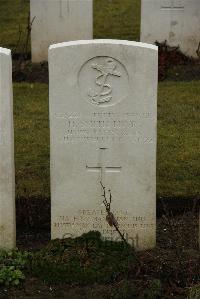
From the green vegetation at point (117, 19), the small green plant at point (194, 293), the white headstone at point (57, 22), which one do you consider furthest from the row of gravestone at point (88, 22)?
the small green plant at point (194, 293)

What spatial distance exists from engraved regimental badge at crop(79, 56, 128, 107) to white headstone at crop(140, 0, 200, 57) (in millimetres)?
6231

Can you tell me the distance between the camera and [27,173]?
→ 24.5 ft

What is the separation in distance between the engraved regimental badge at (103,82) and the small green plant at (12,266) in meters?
1.26

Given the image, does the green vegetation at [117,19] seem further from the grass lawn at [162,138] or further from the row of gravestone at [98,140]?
the row of gravestone at [98,140]

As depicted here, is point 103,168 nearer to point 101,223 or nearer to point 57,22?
point 101,223

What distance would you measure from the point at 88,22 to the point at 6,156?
6443mm

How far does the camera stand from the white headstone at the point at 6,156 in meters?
Result: 5.68

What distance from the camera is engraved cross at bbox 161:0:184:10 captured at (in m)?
11.9

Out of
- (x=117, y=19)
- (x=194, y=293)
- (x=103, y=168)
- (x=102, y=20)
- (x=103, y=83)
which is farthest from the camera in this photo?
(x=117, y=19)

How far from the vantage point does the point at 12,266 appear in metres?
5.64

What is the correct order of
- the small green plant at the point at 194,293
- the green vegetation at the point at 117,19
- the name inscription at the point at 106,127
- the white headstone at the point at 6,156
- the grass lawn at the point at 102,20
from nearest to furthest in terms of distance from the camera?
the small green plant at the point at 194,293, the white headstone at the point at 6,156, the name inscription at the point at 106,127, the grass lawn at the point at 102,20, the green vegetation at the point at 117,19

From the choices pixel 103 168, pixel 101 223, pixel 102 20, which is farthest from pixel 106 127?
pixel 102 20

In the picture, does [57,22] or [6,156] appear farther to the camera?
[57,22]

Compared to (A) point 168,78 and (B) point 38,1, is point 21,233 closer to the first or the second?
(A) point 168,78
